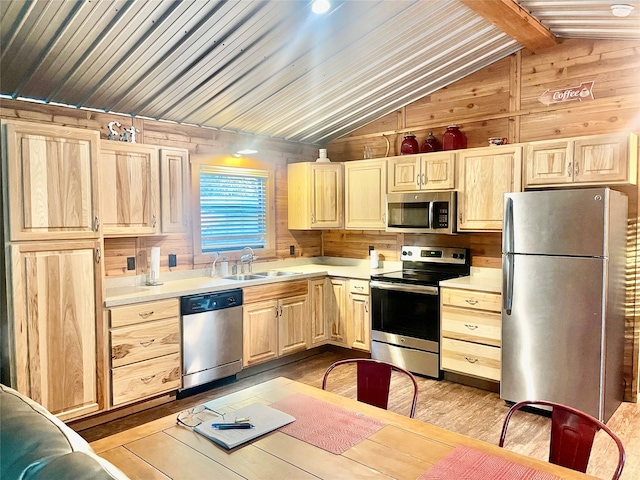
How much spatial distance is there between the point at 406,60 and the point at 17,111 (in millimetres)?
2976

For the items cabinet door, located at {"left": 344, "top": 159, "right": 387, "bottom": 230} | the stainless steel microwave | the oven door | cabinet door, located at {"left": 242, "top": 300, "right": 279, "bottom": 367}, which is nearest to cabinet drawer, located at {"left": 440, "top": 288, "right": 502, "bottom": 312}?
the oven door

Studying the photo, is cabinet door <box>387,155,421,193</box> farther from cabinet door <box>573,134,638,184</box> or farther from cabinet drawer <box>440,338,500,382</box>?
cabinet drawer <box>440,338,500,382</box>

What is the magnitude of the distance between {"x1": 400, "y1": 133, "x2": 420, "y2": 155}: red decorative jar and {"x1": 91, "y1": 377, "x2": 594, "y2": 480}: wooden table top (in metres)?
3.46

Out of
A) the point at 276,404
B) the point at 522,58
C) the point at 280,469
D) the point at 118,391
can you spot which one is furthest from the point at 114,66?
the point at 522,58

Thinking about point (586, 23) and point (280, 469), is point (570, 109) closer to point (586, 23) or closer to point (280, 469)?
point (586, 23)

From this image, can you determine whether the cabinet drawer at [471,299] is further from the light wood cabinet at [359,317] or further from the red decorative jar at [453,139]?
the red decorative jar at [453,139]

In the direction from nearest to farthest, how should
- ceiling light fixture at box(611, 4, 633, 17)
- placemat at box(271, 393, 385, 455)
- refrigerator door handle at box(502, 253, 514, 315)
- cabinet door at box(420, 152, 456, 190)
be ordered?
placemat at box(271, 393, 385, 455)
ceiling light fixture at box(611, 4, 633, 17)
refrigerator door handle at box(502, 253, 514, 315)
cabinet door at box(420, 152, 456, 190)

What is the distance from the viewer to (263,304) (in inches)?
170

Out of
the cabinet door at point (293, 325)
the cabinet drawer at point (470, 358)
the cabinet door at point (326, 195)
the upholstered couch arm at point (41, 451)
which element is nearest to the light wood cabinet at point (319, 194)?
the cabinet door at point (326, 195)

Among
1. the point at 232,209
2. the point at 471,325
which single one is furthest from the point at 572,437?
the point at 232,209

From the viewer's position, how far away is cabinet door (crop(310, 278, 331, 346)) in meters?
4.84

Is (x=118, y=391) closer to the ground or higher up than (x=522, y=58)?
closer to the ground

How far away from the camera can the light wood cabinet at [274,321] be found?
4219mm

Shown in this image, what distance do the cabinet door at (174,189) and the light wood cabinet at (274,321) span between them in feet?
2.76
